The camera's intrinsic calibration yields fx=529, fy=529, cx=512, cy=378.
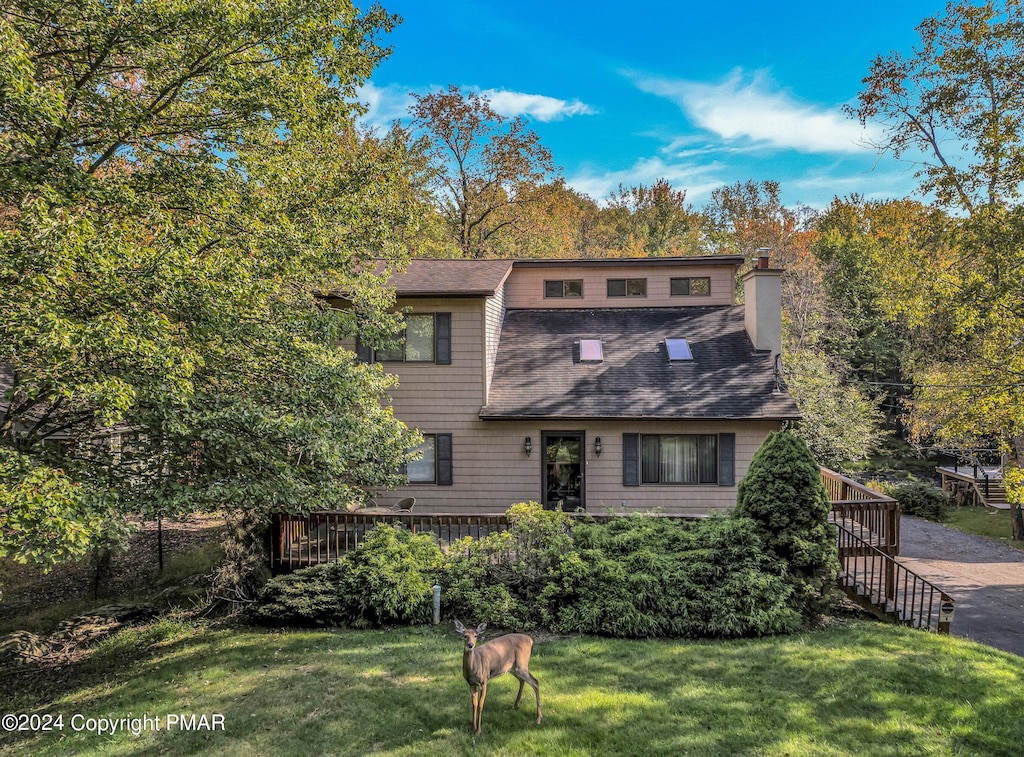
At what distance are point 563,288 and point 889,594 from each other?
1081 centimetres

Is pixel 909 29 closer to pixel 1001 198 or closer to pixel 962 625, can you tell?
pixel 1001 198

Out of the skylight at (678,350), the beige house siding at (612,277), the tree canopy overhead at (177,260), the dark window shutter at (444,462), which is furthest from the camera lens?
the beige house siding at (612,277)

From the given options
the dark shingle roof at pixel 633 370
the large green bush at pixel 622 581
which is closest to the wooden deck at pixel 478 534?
the large green bush at pixel 622 581

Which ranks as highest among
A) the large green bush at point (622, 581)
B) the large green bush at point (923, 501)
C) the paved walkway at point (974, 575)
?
the large green bush at point (622, 581)

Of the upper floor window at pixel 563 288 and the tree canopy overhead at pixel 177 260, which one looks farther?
the upper floor window at pixel 563 288

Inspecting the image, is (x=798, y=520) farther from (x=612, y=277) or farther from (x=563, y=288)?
(x=563, y=288)

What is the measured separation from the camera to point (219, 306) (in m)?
5.96

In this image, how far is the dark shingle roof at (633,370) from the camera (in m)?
12.0

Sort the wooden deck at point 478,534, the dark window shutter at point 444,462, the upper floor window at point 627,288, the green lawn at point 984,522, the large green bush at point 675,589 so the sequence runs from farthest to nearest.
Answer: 1. the green lawn at point 984,522
2. the upper floor window at point 627,288
3. the dark window shutter at point 444,462
4. the wooden deck at point 478,534
5. the large green bush at point 675,589

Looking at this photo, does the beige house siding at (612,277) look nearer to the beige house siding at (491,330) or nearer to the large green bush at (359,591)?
the beige house siding at (491,330)

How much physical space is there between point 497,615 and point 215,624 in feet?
14.8

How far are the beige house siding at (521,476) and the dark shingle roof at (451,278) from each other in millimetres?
3066

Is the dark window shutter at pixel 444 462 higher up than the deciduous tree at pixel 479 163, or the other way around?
the deciduous tree at pixel 479 163

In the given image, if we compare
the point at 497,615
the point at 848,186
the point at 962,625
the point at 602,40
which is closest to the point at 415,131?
the point at 602,40
